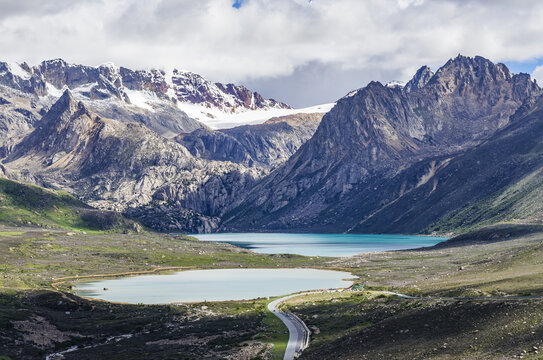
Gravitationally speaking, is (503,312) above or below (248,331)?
above

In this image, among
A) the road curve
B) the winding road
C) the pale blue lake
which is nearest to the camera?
the winding road

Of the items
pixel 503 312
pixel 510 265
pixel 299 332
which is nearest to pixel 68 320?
pixel 299 332

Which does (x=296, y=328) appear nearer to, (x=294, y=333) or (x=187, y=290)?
(x=294, y=333)

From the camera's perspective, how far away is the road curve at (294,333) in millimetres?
83613

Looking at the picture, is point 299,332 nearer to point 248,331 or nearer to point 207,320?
point 248,331

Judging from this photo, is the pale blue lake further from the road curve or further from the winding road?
the road curve

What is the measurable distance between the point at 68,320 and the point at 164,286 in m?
77.3

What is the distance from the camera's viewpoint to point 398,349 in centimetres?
6988

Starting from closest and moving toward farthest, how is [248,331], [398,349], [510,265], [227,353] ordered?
[398,349]
[227,353]
[248,331]
[510,265]

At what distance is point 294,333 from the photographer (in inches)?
3863

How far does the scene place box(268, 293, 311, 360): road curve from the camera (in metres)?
83.6

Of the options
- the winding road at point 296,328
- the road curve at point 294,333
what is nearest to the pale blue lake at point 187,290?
the winding road at point 296,328

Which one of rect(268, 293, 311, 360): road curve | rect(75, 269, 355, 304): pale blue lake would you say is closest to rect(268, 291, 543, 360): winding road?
rect(268, 293, 311, 360): road curve

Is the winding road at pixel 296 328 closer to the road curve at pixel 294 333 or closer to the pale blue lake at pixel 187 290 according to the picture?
the road curve at pixel 294 333
